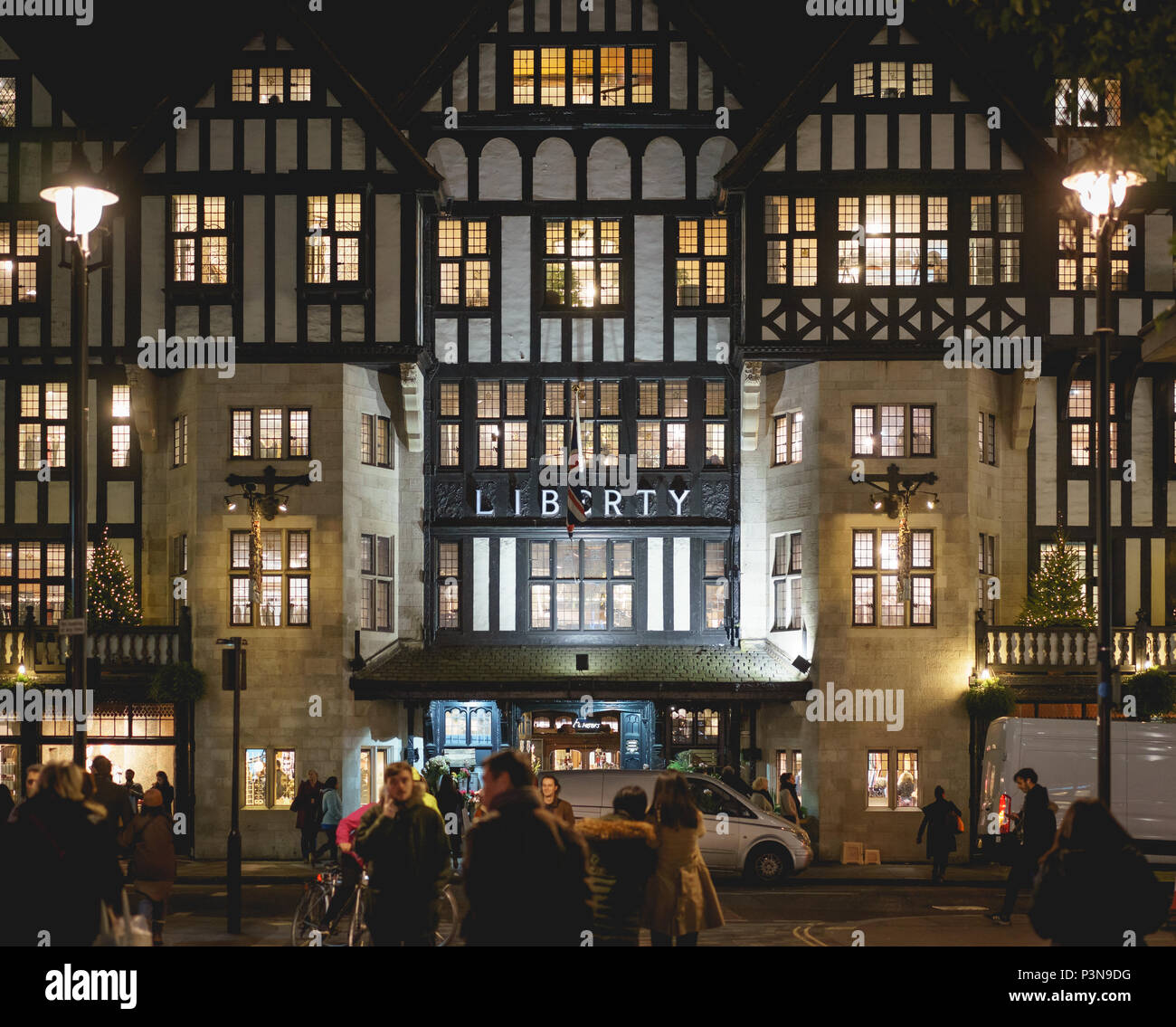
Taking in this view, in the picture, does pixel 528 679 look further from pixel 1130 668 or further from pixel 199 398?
pixel 1130 668

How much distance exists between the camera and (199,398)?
3034cm

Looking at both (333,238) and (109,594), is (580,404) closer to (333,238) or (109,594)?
(333,238)

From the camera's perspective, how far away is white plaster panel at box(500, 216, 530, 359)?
31.9 m

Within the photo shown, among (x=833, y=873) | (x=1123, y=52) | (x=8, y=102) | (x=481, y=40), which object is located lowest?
(x=833, y=873)

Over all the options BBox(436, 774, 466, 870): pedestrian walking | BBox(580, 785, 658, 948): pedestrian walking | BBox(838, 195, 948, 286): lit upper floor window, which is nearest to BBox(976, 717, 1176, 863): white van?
BBox(436, 774, 466, 870): pedestrian walking

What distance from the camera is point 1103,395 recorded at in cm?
1920

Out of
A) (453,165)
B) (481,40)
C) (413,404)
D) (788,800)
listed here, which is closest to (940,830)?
(788,800)

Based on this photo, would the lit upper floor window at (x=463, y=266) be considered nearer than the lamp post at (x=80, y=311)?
No

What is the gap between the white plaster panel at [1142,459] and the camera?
31.6 m

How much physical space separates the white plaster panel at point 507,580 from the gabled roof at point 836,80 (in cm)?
862

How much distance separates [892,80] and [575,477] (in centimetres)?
1010
